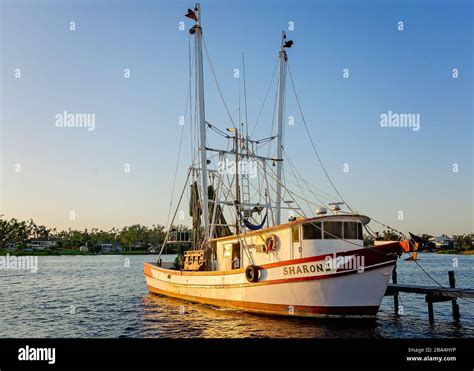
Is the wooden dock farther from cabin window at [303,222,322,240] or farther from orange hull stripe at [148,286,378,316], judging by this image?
cabin window at [303,222,322,240]

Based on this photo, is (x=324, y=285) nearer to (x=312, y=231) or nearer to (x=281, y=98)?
(x=312, y=231)

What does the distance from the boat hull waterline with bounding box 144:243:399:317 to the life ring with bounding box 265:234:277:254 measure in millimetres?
1247

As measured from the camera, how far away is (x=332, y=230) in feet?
78.1

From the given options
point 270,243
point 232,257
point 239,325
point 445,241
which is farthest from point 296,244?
point 445,241

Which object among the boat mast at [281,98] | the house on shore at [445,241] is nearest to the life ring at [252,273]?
the boat mast at [281,98]

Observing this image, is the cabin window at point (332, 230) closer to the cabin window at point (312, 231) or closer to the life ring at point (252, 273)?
the cabin window at point (312, 231)

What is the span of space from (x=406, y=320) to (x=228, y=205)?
1431cm

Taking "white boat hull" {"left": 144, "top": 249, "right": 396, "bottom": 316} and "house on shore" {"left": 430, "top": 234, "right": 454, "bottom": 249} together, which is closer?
"white boat hull" {"left": 144, "top": 249, "right": 396, "bottom": 316}

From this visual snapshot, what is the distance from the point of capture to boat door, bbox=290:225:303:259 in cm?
2379

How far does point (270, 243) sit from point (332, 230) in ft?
12.6

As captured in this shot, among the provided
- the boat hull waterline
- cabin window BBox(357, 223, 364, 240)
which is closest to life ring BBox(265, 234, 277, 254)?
the boat hull waterline

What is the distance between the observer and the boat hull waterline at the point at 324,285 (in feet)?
71.6
